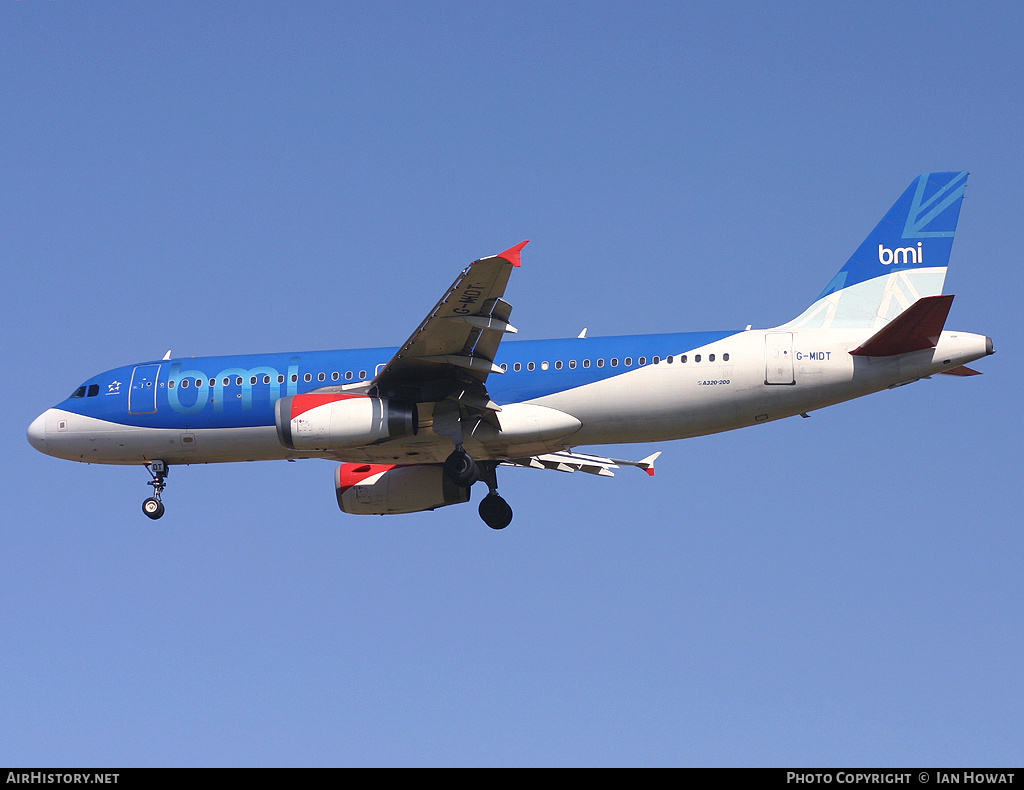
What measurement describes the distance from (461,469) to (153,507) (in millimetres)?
7985

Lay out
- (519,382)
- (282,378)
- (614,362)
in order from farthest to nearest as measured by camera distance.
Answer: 1. (282,378)
2. (519,382)
3. (614,362)

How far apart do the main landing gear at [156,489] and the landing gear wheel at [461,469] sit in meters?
Answer: 7.34

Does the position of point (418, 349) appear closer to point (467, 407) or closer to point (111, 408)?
Result: point (467, 407)

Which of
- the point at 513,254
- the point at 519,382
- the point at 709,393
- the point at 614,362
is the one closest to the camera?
the point at 513,254

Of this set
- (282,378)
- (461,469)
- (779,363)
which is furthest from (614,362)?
(282,378)

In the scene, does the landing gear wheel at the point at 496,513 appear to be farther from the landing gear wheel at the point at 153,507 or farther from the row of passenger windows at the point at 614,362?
the landing gear wheel at the point at 153,507

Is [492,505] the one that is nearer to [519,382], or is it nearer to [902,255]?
[519,382]

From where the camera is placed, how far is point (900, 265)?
26.9 m

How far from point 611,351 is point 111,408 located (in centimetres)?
1167

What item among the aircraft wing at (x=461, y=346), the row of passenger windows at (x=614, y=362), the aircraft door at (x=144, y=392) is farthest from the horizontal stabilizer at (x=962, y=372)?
the aircraft door at (x=144, y=392)

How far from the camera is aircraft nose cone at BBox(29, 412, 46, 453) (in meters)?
29.2

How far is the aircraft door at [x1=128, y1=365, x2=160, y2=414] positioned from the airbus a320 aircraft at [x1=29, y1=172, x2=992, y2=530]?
1.3 inches

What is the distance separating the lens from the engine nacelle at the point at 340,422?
24812mm
